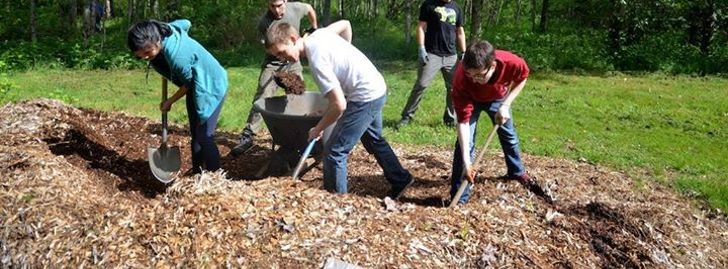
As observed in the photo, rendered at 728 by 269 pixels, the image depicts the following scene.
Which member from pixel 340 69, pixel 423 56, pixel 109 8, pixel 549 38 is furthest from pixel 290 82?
pixel 109 8

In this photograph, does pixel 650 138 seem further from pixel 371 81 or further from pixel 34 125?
pixel 34 125

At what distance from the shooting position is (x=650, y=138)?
668 cm

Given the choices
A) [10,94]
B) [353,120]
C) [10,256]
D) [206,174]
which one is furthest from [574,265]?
[10,94]

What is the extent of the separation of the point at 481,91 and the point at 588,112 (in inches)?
175

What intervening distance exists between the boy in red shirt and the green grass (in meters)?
1.99

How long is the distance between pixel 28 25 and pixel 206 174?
16925mm

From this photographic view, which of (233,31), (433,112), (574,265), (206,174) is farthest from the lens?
(233,31)

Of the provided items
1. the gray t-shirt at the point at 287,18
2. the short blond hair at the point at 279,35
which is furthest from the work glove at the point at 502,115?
the gray t-shirt at the point at 287,18

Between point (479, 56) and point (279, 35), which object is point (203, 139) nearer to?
point (279, 35)

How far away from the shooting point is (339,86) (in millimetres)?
3389

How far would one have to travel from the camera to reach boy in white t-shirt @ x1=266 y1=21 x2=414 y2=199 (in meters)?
3.36

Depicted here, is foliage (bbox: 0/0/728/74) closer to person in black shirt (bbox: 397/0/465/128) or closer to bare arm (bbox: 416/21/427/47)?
person in black shirt (bbox: 397/0/465/128)

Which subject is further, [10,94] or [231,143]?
[10,94]

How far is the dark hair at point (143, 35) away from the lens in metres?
3.78
